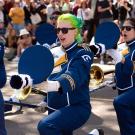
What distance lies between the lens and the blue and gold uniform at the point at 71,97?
144 inches

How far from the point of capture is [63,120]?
12.2 ft

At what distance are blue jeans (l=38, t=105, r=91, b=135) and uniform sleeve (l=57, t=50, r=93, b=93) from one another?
21 cm

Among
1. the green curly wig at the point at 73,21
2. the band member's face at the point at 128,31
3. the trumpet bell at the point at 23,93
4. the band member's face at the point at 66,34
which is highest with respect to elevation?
the green curly wig at the point at 73,21

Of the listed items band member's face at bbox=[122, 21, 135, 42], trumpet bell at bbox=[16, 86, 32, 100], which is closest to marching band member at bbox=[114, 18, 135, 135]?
Result: band member's face at bbox=[122, 21, 135, 42]

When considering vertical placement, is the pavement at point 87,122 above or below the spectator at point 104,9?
below

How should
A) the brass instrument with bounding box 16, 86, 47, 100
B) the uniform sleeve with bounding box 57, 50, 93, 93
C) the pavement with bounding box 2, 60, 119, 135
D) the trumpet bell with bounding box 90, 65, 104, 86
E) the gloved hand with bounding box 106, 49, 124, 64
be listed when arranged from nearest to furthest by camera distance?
1. the uniform sleeve with bounding box 57, 50, 93, 93
2. the brass instrument with bounding box 16, 86, 47, 100
3. the gloved hand with bounding box 106, 49, 124, 64
4. the pavement with bounding box 2, 60, 119, 135
5. the trumpet bell with bounding box 90, 65, 104, 86

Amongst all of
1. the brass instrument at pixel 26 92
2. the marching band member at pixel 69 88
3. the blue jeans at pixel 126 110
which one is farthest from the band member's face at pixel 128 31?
the brass instrument at pixel 26 92

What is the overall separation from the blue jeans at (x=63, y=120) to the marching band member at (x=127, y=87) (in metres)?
0.82

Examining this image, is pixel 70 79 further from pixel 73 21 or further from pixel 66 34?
pixel 73 21

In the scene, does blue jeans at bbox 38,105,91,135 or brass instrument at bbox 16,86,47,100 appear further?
brass instrument at bbox 16,86,47,100

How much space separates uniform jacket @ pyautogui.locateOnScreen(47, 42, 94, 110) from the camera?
365cm

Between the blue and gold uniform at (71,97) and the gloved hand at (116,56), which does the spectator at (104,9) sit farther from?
the blue and gold uniform at (71,97)

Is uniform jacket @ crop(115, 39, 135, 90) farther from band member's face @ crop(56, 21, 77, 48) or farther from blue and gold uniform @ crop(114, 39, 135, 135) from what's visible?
band member's face @ crop(56, 21, 77, 48)

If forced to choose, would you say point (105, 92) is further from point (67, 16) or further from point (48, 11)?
point (48, 11)
